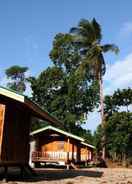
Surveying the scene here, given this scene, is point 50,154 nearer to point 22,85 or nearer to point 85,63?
Result: point 85,63

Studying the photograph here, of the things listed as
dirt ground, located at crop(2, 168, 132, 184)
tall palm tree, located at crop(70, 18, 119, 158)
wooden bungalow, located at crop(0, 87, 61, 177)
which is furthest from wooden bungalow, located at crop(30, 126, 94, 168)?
wooden bungalow, located at crop(0, 87, 61, 177)

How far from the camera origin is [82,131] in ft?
229

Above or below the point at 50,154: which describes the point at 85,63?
above

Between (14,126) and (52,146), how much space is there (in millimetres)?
25644

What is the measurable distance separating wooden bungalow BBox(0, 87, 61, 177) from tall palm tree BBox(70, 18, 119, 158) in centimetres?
3070

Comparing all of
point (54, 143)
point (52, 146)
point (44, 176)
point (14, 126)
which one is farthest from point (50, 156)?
point (14, 126)

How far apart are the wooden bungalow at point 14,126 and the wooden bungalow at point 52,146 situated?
19.9 m

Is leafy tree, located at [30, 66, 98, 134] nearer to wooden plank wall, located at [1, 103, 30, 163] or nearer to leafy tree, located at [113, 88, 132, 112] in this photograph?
leafy tree, located at [113, 88, 132, 112]

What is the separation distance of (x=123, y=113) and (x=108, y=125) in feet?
7.93

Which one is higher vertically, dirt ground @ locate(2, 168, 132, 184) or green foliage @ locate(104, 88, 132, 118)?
green foliage @ locate(104, 88, 132, 118)

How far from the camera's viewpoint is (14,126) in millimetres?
18875

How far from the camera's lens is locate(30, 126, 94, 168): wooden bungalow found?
1620 inches

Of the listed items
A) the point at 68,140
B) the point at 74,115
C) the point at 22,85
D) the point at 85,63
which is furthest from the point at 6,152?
the point at 22,85

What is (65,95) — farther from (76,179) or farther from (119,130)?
(76,179)
